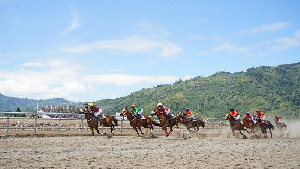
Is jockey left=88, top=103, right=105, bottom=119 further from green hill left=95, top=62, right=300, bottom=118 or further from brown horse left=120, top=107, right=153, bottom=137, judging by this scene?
green hill left=95, top=62, right=300, bottom=118

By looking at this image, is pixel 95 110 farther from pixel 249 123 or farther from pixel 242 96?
pixel 242 96

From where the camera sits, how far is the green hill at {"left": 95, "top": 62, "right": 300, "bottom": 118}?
122 m

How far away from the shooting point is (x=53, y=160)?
12.8 meters

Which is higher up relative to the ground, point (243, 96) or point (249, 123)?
point (243, 96)

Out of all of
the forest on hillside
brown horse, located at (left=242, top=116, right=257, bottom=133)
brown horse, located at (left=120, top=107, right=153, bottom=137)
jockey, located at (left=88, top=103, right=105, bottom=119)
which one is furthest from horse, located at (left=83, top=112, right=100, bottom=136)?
the forest on hillside

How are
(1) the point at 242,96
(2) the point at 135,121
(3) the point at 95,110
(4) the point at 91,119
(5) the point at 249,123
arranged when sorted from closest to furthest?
(4) the point at 91,119 → (3) the point at 95,110 → (2) the point at 135,121 → (5) the point at 249,123 → (1) the point at 242,96

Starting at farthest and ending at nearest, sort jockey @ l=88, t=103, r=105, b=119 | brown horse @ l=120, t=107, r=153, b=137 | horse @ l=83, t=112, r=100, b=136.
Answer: brown horse @ l=120, t=107, r=153, b=137
jockey @ l=88, t=103, r=105, b=119
horse @ l=83, t=112, r=100, b=136

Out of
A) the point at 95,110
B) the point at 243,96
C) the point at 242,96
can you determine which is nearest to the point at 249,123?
the point at 95,110

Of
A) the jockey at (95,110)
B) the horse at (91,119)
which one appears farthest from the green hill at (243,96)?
the horse at (91,119)

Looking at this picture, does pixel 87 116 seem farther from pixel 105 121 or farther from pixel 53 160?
pixel 53 160

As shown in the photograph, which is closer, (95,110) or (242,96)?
(95,110)

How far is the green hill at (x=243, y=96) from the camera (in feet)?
399

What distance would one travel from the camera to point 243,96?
13775cm

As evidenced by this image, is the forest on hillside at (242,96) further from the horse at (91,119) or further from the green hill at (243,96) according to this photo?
the horse at (91,119)
